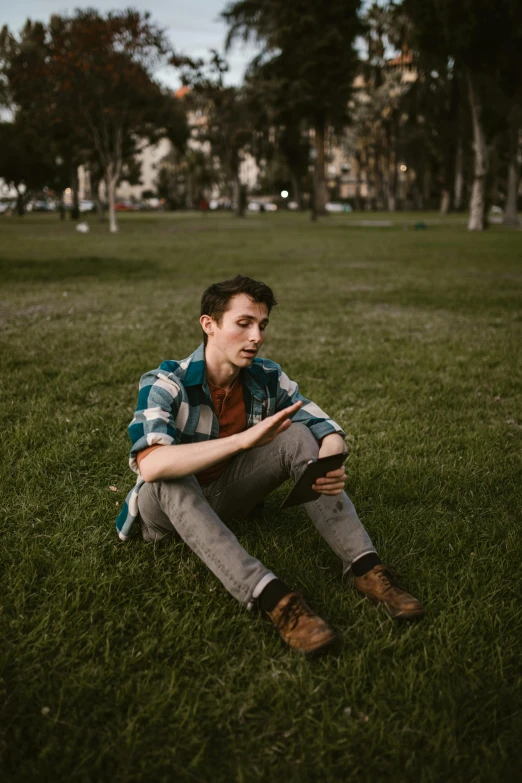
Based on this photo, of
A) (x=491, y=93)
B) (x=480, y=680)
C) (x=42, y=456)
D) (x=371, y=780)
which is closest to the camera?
(x=371, y=780)

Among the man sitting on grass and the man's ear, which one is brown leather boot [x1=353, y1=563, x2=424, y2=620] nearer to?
the man sitting on grass

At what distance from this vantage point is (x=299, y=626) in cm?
228

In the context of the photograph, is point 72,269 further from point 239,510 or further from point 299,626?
point 299,626

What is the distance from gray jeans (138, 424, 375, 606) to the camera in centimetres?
239

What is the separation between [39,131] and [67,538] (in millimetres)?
44137

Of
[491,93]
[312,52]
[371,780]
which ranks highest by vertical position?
[312,52]

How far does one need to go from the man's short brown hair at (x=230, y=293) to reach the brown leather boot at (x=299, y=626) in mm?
1225

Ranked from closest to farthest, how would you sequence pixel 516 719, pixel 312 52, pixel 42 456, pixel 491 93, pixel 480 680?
pixel 516 719
pixel 480 680
pixel 42 456
pixel 491 93
pixel 312 52

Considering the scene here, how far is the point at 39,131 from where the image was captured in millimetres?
40750

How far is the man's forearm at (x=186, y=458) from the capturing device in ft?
7.54

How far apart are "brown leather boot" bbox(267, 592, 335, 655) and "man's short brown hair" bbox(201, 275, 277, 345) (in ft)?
4.02

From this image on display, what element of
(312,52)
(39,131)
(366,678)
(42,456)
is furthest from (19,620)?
(39,131)

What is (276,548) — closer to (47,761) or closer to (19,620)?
(19,620)

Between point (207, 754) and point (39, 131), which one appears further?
point (39, 131)
